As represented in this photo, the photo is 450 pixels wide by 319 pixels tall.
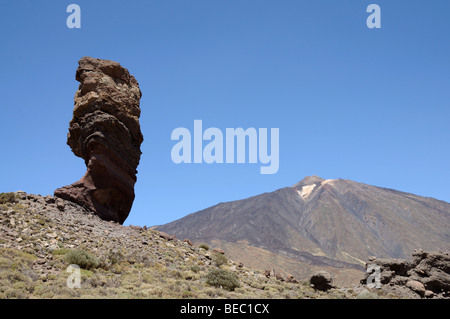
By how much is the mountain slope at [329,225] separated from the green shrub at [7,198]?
291 feet

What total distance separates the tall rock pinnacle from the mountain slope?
83562 mm

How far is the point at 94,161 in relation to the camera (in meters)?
23.6

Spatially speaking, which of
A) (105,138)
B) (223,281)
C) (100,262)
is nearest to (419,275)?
(223,281)

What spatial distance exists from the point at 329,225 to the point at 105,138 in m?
145

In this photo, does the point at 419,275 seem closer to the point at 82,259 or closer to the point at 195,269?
the point at 195,269

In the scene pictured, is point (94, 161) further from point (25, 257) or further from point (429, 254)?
point (429, 254)

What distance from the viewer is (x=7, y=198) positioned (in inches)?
829

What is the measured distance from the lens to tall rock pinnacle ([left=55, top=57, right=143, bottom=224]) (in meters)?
23.7

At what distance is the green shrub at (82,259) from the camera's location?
16000 millimetres

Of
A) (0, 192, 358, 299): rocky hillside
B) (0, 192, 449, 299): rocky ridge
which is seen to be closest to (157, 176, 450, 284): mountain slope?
(0, 192, 449, 299): rocky ridge

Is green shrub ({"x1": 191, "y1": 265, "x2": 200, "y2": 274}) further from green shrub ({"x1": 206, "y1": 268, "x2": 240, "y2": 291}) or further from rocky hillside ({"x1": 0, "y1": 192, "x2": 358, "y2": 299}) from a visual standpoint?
green shrub ({"x1": 206, "y1": 268, "x2": 240, "y2": 291})

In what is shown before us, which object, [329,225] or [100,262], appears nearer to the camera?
[100,262]

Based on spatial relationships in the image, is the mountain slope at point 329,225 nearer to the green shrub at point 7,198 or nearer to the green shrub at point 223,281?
the green shrub at point 223,281
